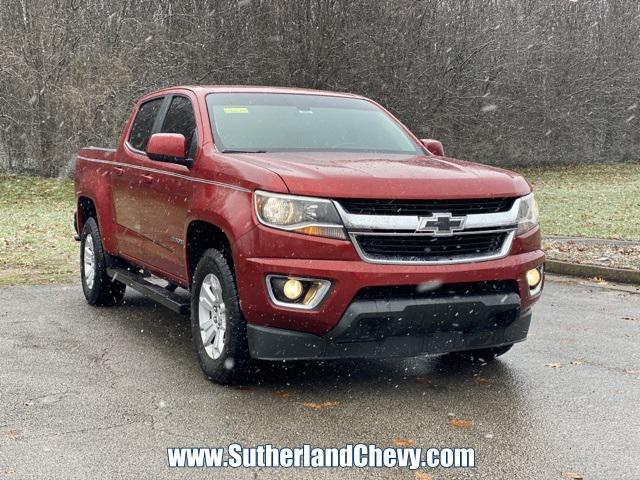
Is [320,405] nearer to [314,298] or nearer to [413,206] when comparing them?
[314,298]

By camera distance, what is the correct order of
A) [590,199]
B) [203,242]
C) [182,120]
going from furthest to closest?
[590,199] → [182,120] → [203,242]

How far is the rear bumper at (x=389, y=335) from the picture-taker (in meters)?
4.85

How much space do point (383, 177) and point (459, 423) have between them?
1.45 meters

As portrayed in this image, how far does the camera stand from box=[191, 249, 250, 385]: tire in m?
5.14

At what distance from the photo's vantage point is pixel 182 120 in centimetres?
653

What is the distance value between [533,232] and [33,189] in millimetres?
20160

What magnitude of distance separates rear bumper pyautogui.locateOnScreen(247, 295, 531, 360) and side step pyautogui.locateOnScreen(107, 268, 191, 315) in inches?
45.8

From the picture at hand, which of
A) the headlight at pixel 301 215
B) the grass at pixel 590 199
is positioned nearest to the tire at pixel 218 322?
the headlight at pixel 301 215

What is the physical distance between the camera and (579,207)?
64.2ft

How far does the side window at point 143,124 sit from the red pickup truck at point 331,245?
1.06 metres

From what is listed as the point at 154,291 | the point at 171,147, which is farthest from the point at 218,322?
the point at 154,291

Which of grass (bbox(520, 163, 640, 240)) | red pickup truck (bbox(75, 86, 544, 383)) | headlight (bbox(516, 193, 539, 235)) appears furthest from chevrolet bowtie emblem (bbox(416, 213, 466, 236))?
grass (bbox(520, 163, 640, 240))

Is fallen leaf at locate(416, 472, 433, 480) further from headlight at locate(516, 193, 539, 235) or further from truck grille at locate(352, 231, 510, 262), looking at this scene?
headlight at locate(516, 193, 539, 235)

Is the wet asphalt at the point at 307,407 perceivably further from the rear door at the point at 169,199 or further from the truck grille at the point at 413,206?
the truck grille at the point at 413,206
